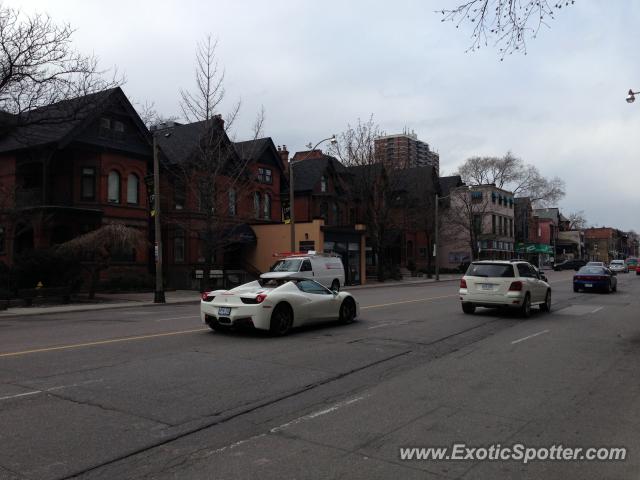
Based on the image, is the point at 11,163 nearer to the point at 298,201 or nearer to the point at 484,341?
the point at 298,201

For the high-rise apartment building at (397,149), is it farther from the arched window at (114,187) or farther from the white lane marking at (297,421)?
the white lane marking at (297,421)

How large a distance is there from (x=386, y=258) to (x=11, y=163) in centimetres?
3535

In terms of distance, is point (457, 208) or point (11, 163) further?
point (457, 208)

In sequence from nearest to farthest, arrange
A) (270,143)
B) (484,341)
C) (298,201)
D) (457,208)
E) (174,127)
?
(484,341), (174,127), (270,143), (298,201), (457,208)

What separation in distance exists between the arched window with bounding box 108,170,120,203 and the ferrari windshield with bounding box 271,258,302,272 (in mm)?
11481

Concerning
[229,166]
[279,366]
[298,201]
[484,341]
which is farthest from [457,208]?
[279,366]

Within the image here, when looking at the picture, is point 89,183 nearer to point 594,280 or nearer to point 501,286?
point 501,286

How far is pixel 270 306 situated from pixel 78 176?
2249 cm

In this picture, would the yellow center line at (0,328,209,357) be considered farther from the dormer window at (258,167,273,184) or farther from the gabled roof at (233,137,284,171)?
the dormer window at (258,167,273,184)

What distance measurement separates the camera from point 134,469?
4.34m

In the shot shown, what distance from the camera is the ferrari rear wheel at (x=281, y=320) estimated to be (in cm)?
1132

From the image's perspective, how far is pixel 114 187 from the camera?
31094mm

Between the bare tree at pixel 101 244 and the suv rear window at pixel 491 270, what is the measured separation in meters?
15.2

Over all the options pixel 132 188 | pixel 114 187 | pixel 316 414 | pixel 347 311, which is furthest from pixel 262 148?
pixel 316 414
